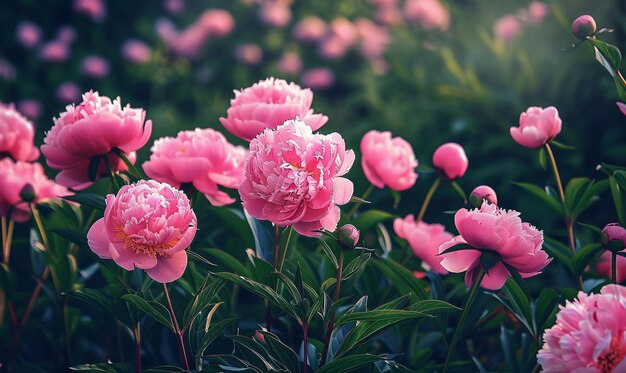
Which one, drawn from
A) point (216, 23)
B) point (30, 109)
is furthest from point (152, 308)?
point (216, 23)

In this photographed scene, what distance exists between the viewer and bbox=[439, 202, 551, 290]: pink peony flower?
907mm

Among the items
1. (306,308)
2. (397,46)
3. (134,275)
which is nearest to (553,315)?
(306,308)

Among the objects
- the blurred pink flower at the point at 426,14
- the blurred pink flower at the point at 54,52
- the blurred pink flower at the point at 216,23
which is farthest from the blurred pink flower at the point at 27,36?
the blurred pink flower at the point at 426,14

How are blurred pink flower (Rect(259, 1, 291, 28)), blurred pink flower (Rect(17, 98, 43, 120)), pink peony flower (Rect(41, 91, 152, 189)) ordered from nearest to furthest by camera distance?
1. pink peony flower (Rect(41, 91, 152, 189))
2. blurred pink flower (Rect(17, 98, 43, 120))
3. blurred pink flower (Rect(259, 1, 291, 28))

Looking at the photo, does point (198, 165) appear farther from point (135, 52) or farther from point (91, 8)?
point (91, 8)

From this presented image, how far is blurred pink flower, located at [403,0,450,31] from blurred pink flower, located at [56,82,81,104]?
5.76 feet

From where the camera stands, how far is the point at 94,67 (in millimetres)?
3586

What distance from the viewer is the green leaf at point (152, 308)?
0.93 m

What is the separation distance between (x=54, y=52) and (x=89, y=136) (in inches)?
110

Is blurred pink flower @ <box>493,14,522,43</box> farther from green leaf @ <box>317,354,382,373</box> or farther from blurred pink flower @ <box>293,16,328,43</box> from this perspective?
green leaf @ <box>317,354,382,373</box>

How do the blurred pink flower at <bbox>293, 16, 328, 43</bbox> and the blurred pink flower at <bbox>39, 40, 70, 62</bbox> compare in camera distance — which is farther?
the blurred pink flower at <bbox>293, 16, 328, 43</bbox>

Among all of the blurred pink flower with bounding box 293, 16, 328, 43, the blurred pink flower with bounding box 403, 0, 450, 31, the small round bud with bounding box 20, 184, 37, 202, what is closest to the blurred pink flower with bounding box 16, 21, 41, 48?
the blurred pink flower with bounding box 293, 16, 328, 43

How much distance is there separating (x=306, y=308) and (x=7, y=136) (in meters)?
0.68

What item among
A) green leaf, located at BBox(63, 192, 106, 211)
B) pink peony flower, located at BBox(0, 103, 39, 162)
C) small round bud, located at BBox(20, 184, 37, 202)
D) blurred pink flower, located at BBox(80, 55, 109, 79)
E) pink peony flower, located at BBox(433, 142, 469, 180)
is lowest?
blurred pink flower, located at BBox(80, 55, 109, 79)
